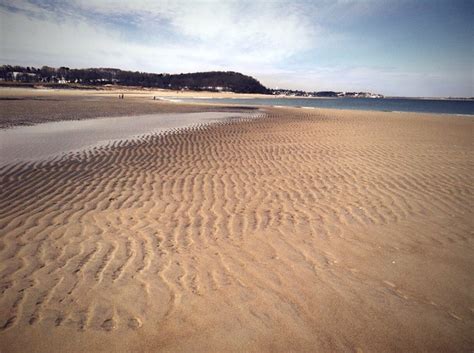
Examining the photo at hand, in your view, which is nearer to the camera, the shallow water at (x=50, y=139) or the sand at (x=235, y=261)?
the sand at (x=235, y=261)

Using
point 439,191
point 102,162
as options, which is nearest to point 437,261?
point 439,191

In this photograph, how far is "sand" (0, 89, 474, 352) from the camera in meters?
2.61

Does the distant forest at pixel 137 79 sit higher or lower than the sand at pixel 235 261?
higher

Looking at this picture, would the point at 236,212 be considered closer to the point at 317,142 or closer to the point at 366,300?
the point at 366,300

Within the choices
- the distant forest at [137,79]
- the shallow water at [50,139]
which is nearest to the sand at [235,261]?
the shallow water at [50,139]

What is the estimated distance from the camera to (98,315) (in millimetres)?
2791

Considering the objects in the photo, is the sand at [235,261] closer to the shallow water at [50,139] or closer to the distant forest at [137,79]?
the shallow water at [50,139]

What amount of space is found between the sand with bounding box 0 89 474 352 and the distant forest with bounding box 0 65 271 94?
13756 cm

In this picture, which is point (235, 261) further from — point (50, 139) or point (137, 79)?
point (137, 79)

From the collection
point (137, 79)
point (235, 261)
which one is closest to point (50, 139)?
point (235, 261)

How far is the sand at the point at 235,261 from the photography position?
2.61 metres

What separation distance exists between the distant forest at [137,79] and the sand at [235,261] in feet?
451

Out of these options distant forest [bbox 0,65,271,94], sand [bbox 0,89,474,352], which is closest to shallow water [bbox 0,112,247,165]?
sand [bbox 0,89,474,352]

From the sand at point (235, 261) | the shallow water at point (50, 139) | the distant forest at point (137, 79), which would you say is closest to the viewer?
the sand at point (235, 261)
